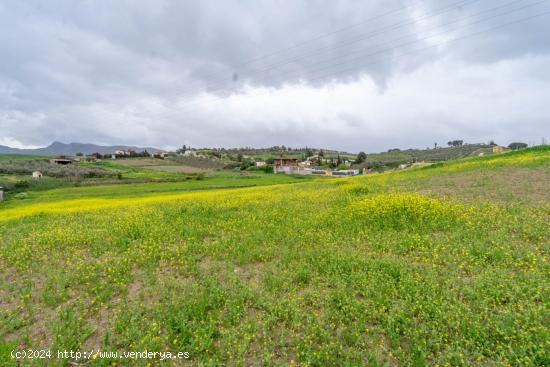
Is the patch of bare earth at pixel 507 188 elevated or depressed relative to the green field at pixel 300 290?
elevated

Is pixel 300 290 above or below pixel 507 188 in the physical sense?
below

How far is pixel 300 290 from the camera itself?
18.2ft

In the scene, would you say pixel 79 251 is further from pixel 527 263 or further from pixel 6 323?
pixel 527 263

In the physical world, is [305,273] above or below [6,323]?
above

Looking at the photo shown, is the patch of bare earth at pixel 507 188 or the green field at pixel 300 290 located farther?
the patch of bare earth at pixel 507 188

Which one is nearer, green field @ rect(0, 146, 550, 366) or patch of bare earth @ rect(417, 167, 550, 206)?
green field @ rect(0, 146, 550, 366)

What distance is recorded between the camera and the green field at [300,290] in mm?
4004

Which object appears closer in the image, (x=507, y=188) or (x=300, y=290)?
(x=300, y=290)

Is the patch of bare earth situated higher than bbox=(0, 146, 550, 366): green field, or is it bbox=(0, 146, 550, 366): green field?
the patch of bare earth

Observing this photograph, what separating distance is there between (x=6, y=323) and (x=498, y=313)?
8971 mm

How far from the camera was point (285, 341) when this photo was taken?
13.9 ft

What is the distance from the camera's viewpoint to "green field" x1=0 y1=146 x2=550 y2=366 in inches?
158

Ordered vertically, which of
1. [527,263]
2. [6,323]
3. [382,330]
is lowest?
[6,323]

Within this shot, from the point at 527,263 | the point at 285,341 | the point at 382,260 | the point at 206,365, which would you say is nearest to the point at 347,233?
the point at 382,260
